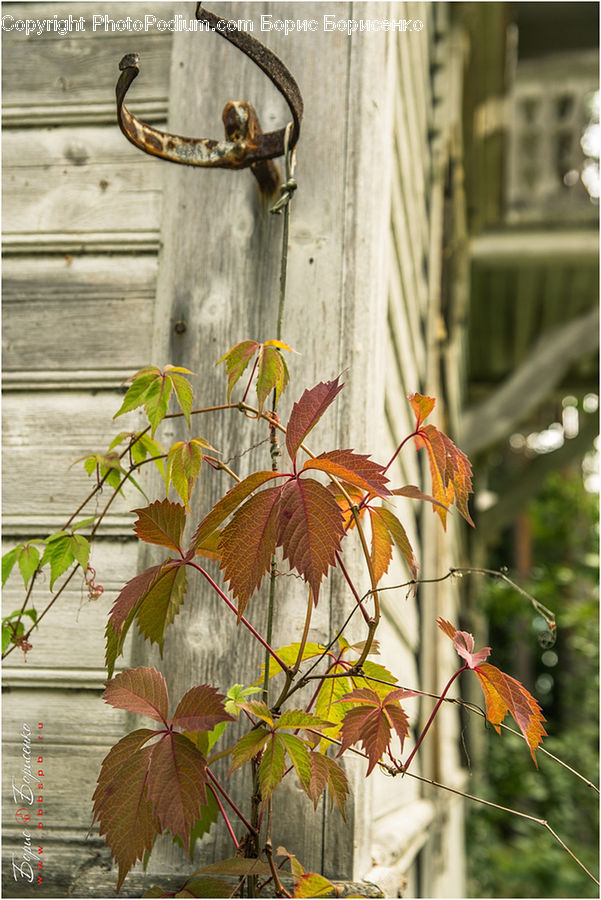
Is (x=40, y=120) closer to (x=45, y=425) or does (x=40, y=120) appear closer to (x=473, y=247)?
(x=45, y=425)

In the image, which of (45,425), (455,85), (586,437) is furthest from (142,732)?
(586,437)

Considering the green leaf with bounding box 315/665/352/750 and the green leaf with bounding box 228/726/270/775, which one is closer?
the green leaf with bounding box 228/726/270/775

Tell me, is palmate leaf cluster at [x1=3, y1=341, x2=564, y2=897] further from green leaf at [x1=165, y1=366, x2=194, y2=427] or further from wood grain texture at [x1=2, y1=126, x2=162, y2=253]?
wood grain texture at [x1=2, y1=126, x2=162, y2=253]

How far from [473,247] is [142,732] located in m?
4.79

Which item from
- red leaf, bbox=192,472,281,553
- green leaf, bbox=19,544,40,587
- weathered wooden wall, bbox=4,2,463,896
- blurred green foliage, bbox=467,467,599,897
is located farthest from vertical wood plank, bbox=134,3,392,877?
blurred green foliage, bbox=467,467,599,897

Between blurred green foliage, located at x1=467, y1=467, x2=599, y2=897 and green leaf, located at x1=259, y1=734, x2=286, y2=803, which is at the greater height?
green leaf, located at x1=259, y1=734, x2=286, y2=803

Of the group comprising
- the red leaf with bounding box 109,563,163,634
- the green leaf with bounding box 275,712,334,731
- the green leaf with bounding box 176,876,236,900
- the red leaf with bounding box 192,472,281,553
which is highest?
the red leaf with bounding box 192,472,281,553

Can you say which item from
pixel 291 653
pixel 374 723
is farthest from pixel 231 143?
pixel 374 723

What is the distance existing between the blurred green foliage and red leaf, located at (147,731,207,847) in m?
4.82

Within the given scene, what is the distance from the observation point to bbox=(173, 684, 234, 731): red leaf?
851 millimetres

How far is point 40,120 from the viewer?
1502 millimetres

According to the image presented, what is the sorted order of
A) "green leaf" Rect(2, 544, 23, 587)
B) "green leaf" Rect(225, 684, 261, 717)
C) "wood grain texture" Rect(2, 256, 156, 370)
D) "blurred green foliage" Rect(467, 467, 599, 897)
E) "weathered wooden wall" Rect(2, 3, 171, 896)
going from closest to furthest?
"green leaf" Rect(225, 684, 261, 717), "green leaf" Rect(2, 544, 23, 587), "weathered wooden wall" Rect(2, 3, 171, 896), "wood grain texture" Rect(2, 256, 156, 370), "blurred green foliage" Rect(467, 467, 599, 897)

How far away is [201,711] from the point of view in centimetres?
87

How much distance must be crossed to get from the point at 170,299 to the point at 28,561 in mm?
480
